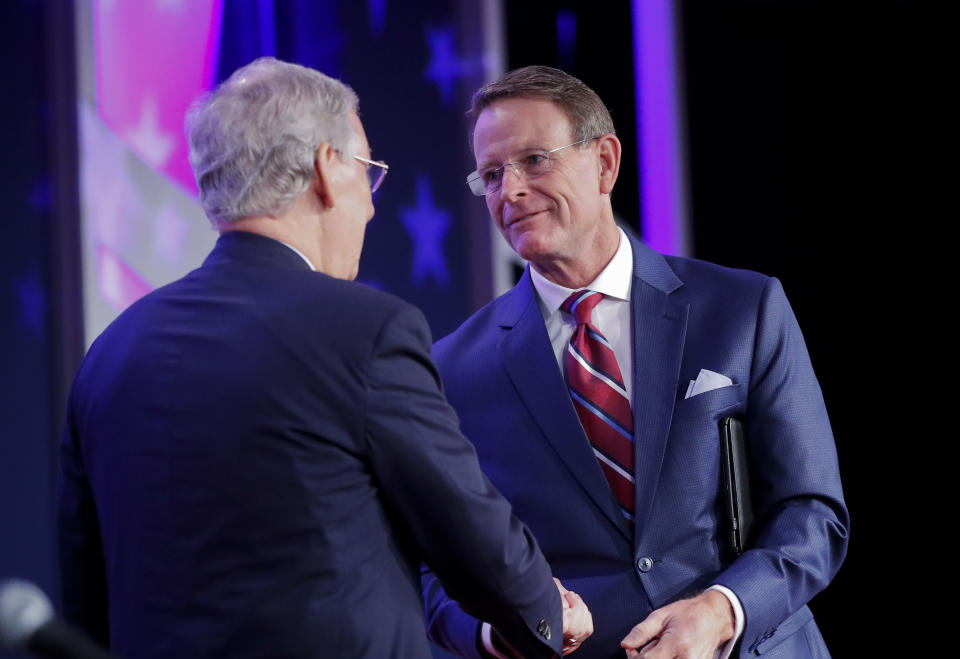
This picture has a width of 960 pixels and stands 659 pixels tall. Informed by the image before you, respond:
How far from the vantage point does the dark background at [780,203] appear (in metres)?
2.89

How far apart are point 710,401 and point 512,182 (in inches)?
20.6

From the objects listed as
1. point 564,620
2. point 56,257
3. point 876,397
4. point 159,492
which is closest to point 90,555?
point 159,492

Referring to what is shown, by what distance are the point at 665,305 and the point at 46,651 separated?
121 centimetres

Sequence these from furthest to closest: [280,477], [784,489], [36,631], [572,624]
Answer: [784,489] → [572,624] → [280,477] → [36,631]

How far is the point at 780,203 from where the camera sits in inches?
120

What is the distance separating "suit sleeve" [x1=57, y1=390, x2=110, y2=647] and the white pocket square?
89 cm

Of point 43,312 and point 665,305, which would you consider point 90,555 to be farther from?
point 43,312

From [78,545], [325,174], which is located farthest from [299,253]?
[78,545]

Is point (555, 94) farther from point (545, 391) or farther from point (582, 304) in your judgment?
point (545, 391)

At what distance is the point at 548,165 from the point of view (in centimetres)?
183

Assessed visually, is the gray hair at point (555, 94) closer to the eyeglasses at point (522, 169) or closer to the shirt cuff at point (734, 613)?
the eyeglasses at point (522, 169)

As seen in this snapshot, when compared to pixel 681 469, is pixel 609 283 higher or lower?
higher

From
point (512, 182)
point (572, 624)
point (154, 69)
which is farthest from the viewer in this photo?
point (154, 69)

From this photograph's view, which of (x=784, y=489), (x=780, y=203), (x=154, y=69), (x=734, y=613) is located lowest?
(x=734, y=613)
